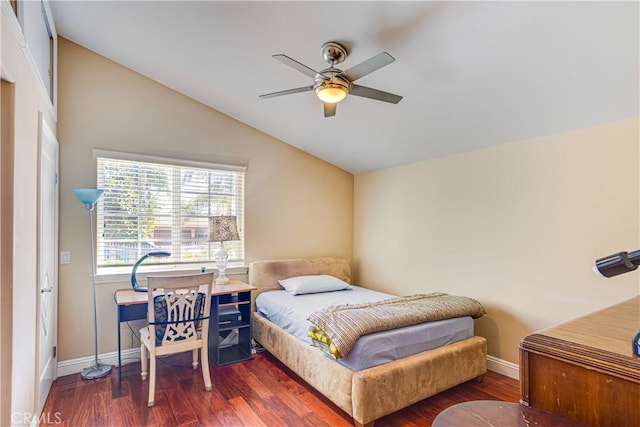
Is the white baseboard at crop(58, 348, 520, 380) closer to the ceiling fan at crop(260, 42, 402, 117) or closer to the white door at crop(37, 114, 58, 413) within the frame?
the white door at crop(37, 114, 58, 413)

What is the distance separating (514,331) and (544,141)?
1746 millimetres

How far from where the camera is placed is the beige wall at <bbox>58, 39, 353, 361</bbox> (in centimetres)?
325

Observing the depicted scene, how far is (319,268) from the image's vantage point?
4590 mm

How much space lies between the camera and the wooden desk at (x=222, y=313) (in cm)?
309

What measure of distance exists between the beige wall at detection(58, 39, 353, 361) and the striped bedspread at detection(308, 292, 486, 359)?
1.93m

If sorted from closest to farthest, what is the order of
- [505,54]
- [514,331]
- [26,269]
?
[26,269]
[505,54]
[514,331]

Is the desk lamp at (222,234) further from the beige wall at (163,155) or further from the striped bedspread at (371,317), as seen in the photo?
the striped bedspread at (371,317)

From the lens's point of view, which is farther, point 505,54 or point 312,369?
point 312,369

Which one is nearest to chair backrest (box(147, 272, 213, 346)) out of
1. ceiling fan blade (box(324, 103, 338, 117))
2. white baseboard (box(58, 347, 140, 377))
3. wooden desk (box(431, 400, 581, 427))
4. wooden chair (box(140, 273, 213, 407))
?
wooden chair (box(140, 273, 213, 407))

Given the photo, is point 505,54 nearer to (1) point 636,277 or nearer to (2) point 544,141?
(2) point 544,141

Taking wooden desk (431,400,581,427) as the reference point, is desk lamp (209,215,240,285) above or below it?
above

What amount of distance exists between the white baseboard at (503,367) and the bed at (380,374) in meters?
0.34

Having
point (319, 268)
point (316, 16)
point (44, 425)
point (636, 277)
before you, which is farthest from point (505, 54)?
point (44, 425)

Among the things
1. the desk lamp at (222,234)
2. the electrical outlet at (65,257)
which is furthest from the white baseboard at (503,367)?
the electrical outlet at (65,257)
